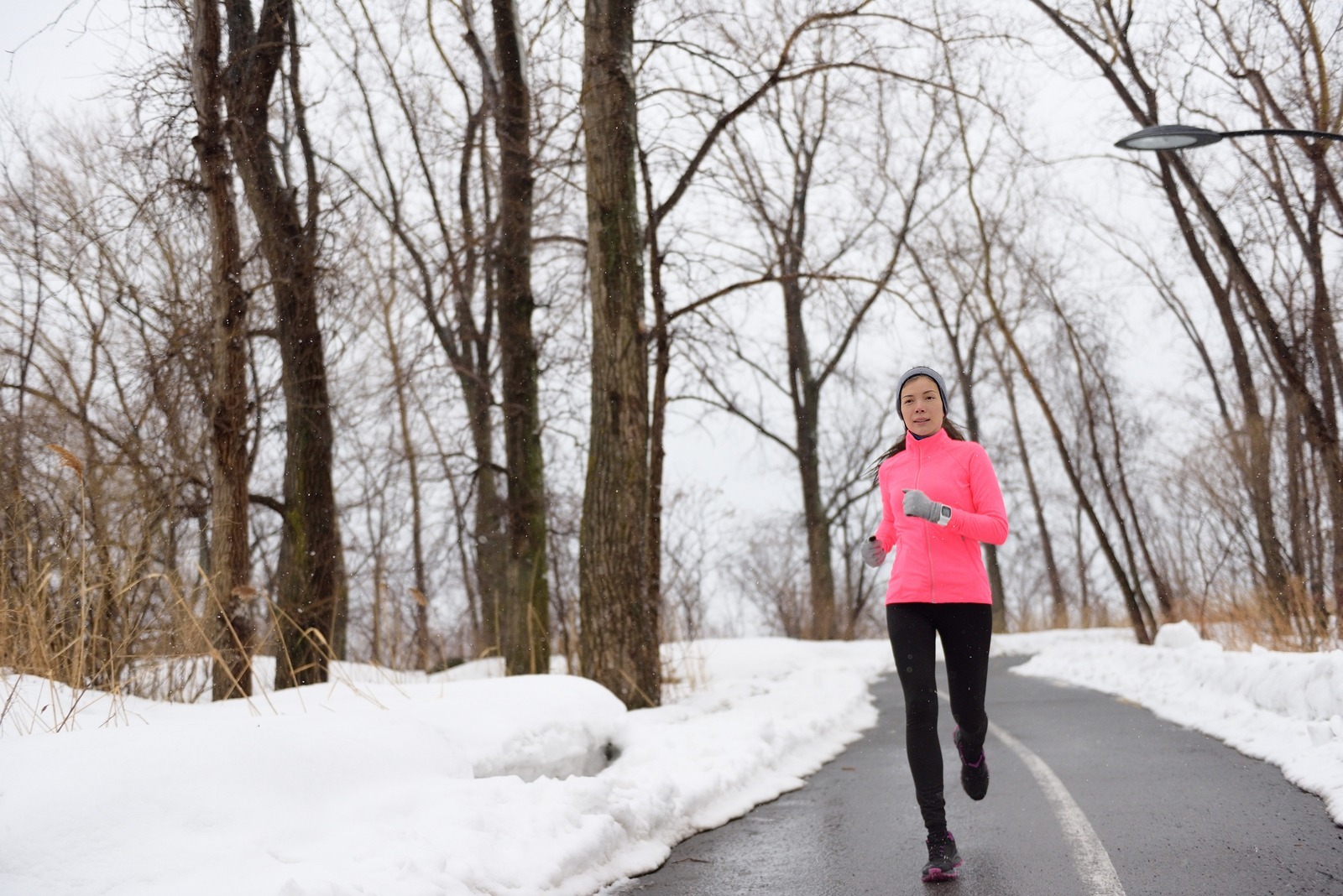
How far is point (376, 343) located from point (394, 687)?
15727 mm

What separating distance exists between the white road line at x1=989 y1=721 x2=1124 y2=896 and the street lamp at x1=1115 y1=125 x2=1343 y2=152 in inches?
231

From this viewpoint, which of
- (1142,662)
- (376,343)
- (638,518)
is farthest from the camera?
(376,343)

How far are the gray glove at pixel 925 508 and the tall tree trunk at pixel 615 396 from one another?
18.9ft

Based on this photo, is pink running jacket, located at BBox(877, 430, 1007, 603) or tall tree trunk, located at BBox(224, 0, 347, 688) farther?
tall tree trunk, located at BBox(224, 0, 347, 688)

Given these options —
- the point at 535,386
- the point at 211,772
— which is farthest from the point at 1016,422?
the point at 211,772

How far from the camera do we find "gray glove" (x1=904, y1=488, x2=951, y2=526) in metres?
4.34

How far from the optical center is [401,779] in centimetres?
463

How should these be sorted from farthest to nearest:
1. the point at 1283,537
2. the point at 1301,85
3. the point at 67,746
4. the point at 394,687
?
the point at 1283,537
the point at 1301,85
the point at 394,687
the point at 67,746

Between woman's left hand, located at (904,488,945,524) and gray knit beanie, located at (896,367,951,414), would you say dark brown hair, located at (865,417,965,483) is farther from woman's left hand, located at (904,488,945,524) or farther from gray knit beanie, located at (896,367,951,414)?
woman's left hand, located at (904,488,945,524)

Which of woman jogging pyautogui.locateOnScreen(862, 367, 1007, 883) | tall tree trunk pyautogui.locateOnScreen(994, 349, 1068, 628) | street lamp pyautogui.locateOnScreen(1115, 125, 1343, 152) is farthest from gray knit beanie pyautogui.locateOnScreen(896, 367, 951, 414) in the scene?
tall tree trunk pyautogui.locateOnScreen(994, 349, 1068, 628)

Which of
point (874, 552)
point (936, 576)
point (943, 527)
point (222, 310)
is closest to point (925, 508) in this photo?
point (943, 527)

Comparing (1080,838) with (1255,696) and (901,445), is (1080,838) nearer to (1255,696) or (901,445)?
(901,445)

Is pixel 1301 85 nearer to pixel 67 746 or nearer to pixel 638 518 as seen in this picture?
pixel 638 518

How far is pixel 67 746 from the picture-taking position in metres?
3.93
